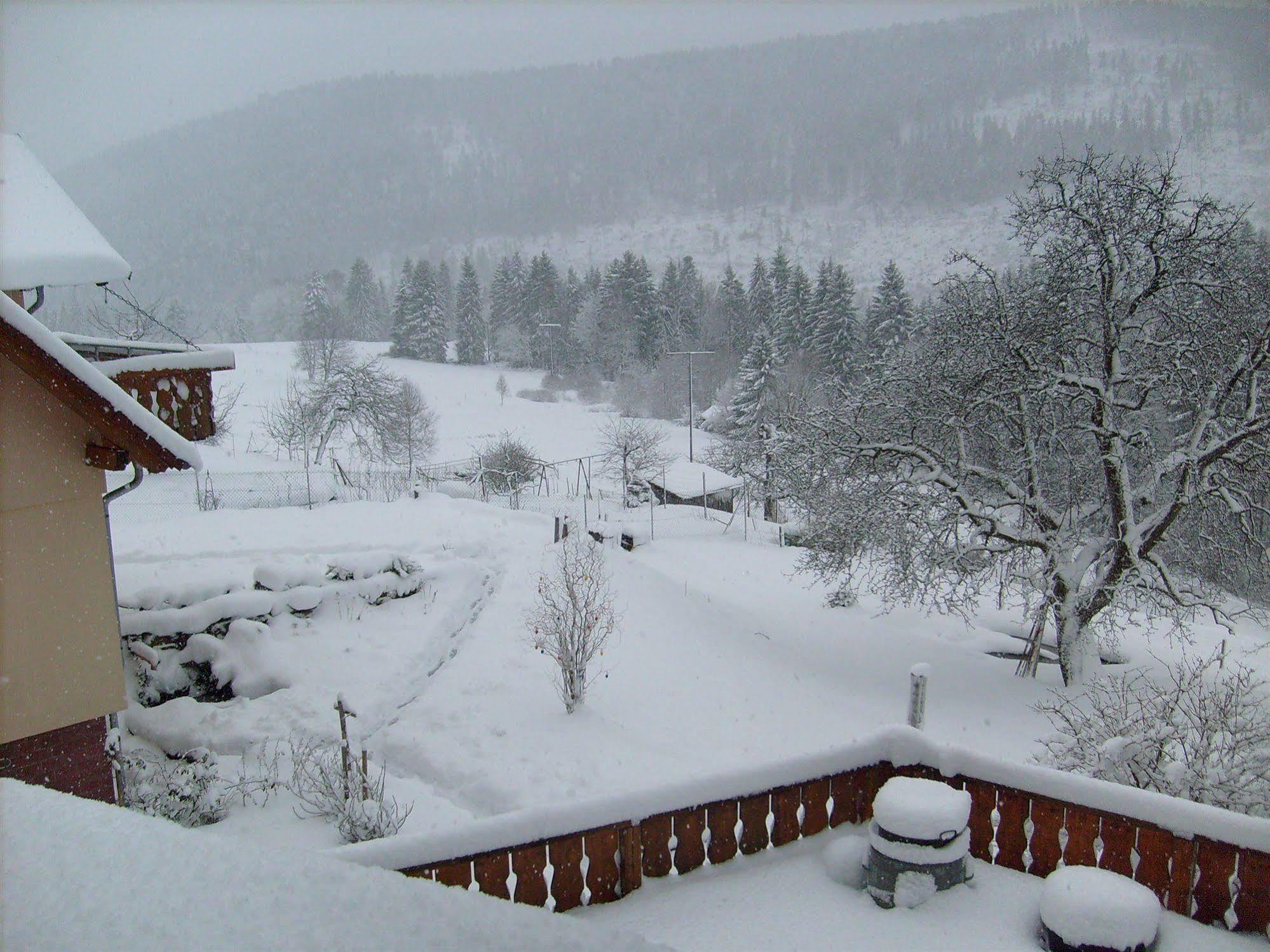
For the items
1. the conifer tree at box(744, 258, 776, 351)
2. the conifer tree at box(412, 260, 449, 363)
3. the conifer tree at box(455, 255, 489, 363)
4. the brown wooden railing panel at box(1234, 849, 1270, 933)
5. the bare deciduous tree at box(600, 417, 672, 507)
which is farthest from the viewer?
the conifer tree at box(455, 255, 489, 363)

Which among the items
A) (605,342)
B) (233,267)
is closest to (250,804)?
(605,342)

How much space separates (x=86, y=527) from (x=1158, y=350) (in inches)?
624

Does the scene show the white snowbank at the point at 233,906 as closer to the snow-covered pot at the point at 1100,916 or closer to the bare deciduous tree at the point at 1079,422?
the snow-covered pot at the point at 1100,916

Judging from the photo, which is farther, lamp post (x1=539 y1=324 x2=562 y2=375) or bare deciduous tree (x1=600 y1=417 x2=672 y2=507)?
lamp post (x1=539 y1=324 x2=562 y2=375)

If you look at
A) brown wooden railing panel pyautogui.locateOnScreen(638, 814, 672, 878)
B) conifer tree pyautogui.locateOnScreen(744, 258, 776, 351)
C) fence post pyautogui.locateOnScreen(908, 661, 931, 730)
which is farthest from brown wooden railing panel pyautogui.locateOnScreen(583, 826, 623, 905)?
conifer tree pyautogui.locateOnScreen(744, 258, 776, 351)

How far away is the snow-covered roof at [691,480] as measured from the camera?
120ft

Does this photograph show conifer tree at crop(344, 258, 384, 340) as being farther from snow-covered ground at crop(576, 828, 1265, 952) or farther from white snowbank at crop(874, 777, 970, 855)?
white snowbank at crop(874, 777, 970, 855)

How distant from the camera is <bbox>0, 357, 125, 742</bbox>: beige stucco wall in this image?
5457 mm

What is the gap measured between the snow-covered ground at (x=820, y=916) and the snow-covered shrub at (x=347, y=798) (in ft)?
11.0

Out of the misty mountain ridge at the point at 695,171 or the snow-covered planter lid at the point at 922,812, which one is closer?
the snow-covered planter lid at the point at 922,812

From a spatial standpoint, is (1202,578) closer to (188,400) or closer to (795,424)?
(795,424)

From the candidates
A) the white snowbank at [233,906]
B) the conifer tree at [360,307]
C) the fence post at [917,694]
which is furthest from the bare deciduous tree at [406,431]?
the conifer tree at [360,307]

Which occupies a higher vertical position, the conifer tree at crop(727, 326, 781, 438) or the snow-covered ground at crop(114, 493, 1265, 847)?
the conifer tree at crop(727, 326, 781, 438)

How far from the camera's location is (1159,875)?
4.84m
